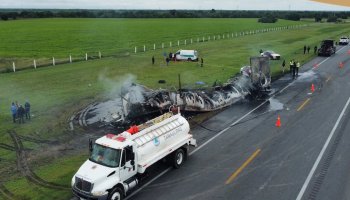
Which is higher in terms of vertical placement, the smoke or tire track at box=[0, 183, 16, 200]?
the smoke

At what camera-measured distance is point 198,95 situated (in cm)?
2844

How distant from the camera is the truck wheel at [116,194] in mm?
14707

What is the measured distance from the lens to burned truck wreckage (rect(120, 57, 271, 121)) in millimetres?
25000

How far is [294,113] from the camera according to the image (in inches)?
1098

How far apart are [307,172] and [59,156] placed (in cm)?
1269

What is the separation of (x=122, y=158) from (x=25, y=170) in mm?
6413

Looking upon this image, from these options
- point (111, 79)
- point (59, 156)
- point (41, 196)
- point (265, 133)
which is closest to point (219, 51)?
point (111, 79)

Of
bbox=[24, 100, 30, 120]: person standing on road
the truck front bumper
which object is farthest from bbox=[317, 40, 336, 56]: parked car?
the truck front bumper

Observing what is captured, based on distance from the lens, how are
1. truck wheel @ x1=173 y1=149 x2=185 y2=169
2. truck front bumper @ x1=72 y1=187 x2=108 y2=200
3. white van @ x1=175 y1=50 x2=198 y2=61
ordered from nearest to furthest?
truck front bumper @ x1=72 y1=187 x2=108 y2=200
truck wheel @ x1=173 y1=149 x2=185 y2=169
white van @ x1=175 y1=50 x2=198 y2=61

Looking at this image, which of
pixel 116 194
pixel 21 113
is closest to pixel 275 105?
pixel 116 194

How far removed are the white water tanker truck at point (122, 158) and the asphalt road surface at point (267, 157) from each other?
3.52 feet

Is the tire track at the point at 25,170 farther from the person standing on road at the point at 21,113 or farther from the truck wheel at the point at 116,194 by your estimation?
the truck wheel at the point at 116,194

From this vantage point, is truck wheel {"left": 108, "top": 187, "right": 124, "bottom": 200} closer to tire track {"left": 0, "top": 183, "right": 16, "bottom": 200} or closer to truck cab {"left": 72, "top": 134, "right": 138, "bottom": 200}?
truck cab {"left": 72, "top": 134, "right": 138, "bottom": 200}

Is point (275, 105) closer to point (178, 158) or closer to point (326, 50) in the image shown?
point (178, 158)
